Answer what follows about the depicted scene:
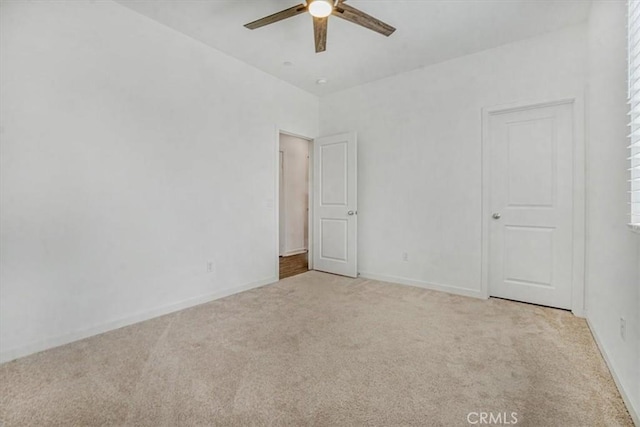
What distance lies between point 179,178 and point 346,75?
2473 millimetres

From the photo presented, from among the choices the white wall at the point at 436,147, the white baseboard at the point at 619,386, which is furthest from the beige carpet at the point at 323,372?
the white wall at the point at 436,147

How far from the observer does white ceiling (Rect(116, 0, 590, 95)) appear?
2.62 m

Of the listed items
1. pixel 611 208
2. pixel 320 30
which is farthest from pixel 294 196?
pixel 611 208

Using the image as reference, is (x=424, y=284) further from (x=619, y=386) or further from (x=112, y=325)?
(x=112, y=325)

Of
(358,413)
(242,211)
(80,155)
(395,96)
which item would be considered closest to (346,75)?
(395,96)

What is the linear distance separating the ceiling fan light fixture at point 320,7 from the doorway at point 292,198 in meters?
3.71

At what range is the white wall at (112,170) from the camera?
2152 mm

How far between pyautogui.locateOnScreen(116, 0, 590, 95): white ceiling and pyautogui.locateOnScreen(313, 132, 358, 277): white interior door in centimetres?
108

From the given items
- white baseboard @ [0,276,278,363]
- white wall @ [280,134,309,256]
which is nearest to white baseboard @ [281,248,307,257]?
white wall @ [280,134,309,256]

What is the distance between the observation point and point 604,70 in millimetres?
2260

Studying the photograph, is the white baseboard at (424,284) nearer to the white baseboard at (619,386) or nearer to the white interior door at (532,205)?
the white interior door at (532,205)

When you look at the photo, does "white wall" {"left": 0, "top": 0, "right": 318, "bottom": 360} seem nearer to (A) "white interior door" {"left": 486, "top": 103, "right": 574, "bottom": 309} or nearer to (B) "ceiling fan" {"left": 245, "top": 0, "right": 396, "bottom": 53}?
(B) "ceiling fan" {"left": 245, "top": 0, "right": 396, "bottom": 53}

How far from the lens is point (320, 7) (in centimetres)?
216

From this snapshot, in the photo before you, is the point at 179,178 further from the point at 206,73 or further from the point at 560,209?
the point at 560,209
